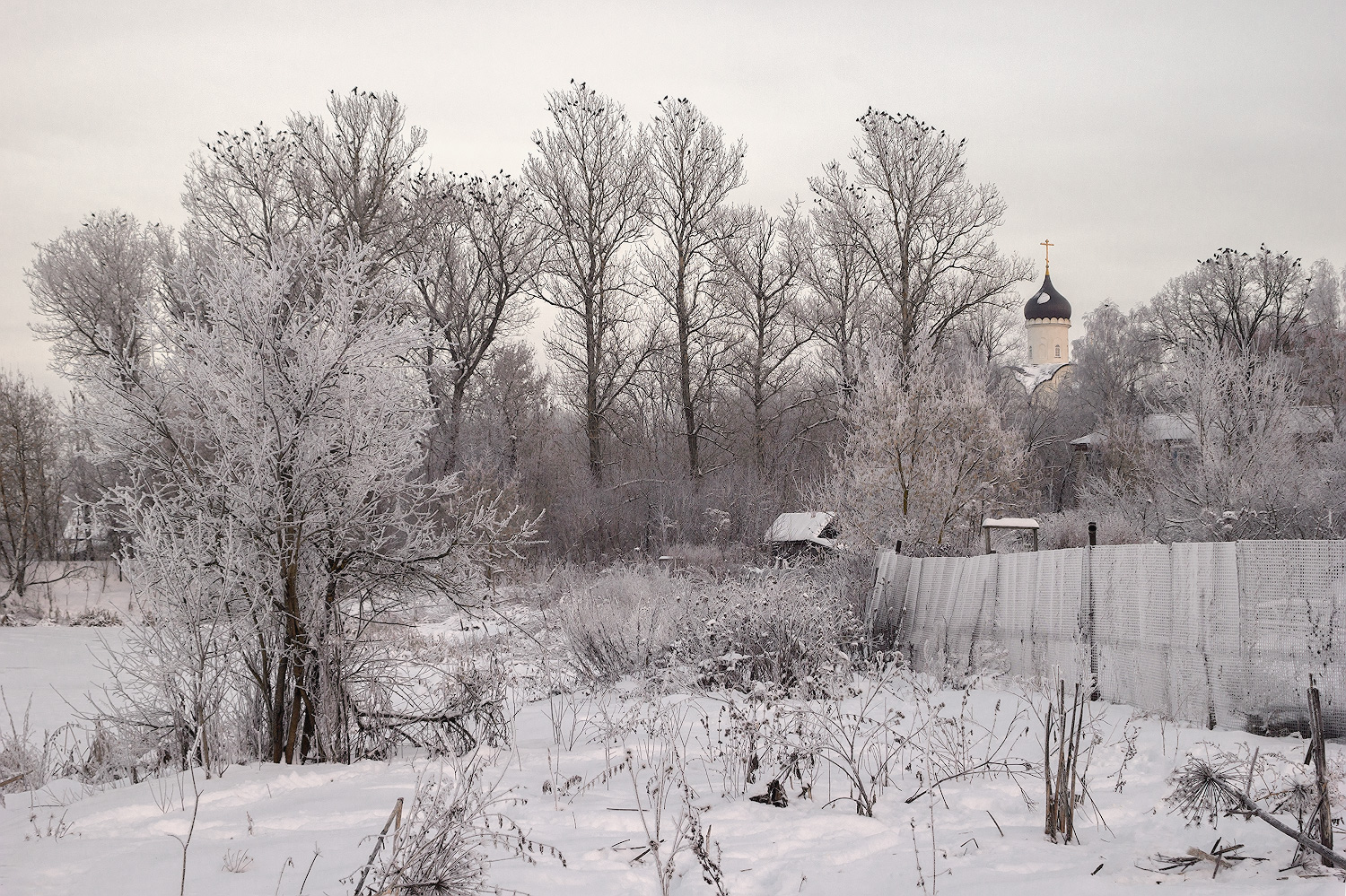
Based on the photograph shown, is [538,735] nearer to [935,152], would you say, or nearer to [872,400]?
[872,400]

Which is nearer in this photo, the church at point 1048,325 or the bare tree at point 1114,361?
the bare tree at point 1114,361

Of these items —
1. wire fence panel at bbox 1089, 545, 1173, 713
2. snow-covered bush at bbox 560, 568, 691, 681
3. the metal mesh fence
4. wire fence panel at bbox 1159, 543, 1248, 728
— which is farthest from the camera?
snow-covered bush at bbox 560, 568, 691, 681

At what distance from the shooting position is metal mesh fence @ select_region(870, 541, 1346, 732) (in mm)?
5758

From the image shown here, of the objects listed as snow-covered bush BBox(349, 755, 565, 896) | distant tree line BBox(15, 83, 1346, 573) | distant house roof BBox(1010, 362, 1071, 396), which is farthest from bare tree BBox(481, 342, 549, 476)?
snow-covered bush BBox(349, 755, 565, 896)

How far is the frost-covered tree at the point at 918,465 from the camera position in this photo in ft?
47.5

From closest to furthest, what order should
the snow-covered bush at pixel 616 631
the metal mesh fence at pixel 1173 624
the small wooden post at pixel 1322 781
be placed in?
the small wooden post at pixel 1322 781, the metal mesh fence at pixel 1173 624, the snow-covered bush at pixel 616 631

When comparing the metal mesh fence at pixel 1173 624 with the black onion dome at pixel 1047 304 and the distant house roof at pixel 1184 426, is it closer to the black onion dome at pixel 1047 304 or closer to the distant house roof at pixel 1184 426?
the distant house roof at pixel 1184 426

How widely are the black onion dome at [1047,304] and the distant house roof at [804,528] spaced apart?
49.7 m

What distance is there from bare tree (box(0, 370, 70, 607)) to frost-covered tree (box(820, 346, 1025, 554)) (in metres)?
18.3

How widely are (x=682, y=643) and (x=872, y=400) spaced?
8.68 metres

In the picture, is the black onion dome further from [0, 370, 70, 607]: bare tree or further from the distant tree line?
[0, 370, 70, 607]: bare tree

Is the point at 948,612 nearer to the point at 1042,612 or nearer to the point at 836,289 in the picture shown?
the point at 1042,612

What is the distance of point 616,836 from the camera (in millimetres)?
4258

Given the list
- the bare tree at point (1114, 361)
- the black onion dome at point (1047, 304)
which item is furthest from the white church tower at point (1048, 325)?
the bare tree at point (1114, 361)
